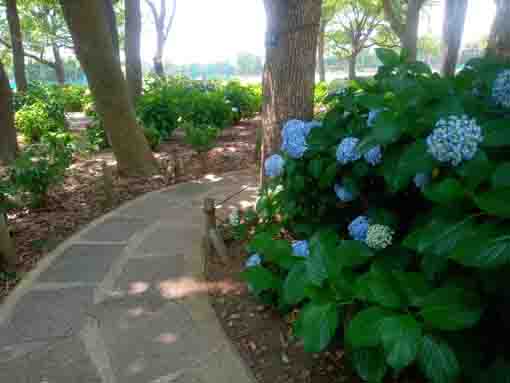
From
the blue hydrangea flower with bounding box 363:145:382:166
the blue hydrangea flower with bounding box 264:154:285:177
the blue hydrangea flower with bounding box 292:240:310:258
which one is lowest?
the blue hydrangea flower with bounding box 292:240:310:258

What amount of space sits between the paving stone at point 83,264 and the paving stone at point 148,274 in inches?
8.7

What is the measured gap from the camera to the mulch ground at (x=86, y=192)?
13.8 feet

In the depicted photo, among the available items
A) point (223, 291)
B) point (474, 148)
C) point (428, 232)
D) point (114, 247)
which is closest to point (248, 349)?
point (223, 291)

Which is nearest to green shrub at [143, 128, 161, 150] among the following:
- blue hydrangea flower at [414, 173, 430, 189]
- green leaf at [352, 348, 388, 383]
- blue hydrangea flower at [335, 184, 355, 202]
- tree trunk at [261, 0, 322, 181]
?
tree trunk at [261, 0, 322, 181]

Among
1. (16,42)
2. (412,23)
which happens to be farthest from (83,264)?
(16,42)

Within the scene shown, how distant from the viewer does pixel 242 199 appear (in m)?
5.27

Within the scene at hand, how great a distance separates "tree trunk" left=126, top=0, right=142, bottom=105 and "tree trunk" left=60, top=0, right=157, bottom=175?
5.33m

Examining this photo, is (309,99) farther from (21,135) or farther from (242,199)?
(21,135)

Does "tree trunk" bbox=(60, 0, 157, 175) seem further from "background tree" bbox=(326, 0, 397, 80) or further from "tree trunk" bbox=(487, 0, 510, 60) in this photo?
"background tree" bbox=(326, 0, 397, 80)

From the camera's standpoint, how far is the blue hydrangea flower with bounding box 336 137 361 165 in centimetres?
196

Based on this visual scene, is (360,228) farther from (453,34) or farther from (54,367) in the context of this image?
(453,34)

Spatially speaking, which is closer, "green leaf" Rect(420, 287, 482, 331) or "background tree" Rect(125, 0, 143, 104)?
"green leaf" Rect(420, 287, 482, 331)

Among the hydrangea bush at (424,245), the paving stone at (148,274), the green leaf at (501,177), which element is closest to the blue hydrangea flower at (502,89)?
the hydrangea bush at (424,245)

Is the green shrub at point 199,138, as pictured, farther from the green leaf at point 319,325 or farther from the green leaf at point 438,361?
the green leaf at point 438,361
